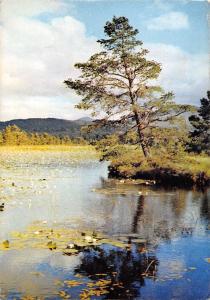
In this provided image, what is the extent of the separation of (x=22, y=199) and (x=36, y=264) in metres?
7.12

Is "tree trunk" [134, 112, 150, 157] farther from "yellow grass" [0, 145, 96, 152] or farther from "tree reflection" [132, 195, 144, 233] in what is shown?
"yellow grass" [0, 145, 96, 152]

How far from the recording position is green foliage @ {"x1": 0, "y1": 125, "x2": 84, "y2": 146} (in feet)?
204

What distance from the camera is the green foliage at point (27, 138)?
204ft

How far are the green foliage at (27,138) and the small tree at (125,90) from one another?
119ft

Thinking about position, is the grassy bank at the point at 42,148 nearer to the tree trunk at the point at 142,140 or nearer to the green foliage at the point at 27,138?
the green foliage at the point at 27,138

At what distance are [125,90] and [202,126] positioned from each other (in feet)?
21.5

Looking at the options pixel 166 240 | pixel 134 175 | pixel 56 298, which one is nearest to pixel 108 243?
pixel 166 240

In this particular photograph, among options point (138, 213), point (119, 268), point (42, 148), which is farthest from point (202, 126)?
point (42, 148)

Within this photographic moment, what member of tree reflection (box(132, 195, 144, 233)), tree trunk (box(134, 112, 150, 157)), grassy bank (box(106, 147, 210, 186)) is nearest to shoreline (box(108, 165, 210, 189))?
grassy bank (box(106, 147, 210, 186))

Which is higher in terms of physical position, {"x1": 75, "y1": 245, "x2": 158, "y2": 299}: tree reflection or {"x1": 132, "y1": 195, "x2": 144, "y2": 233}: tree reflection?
{"x1": 132, "y1": 195, "x2": 144, "y2": 233}: tree reflection

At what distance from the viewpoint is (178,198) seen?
15992 mm

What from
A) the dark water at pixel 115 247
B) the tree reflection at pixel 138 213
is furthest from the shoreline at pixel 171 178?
the tree reflection at pixel 138 213

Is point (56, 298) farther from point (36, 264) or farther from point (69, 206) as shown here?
point (69, 206)

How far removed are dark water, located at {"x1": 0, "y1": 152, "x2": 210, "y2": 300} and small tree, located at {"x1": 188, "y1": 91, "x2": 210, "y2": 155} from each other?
9920 mm
